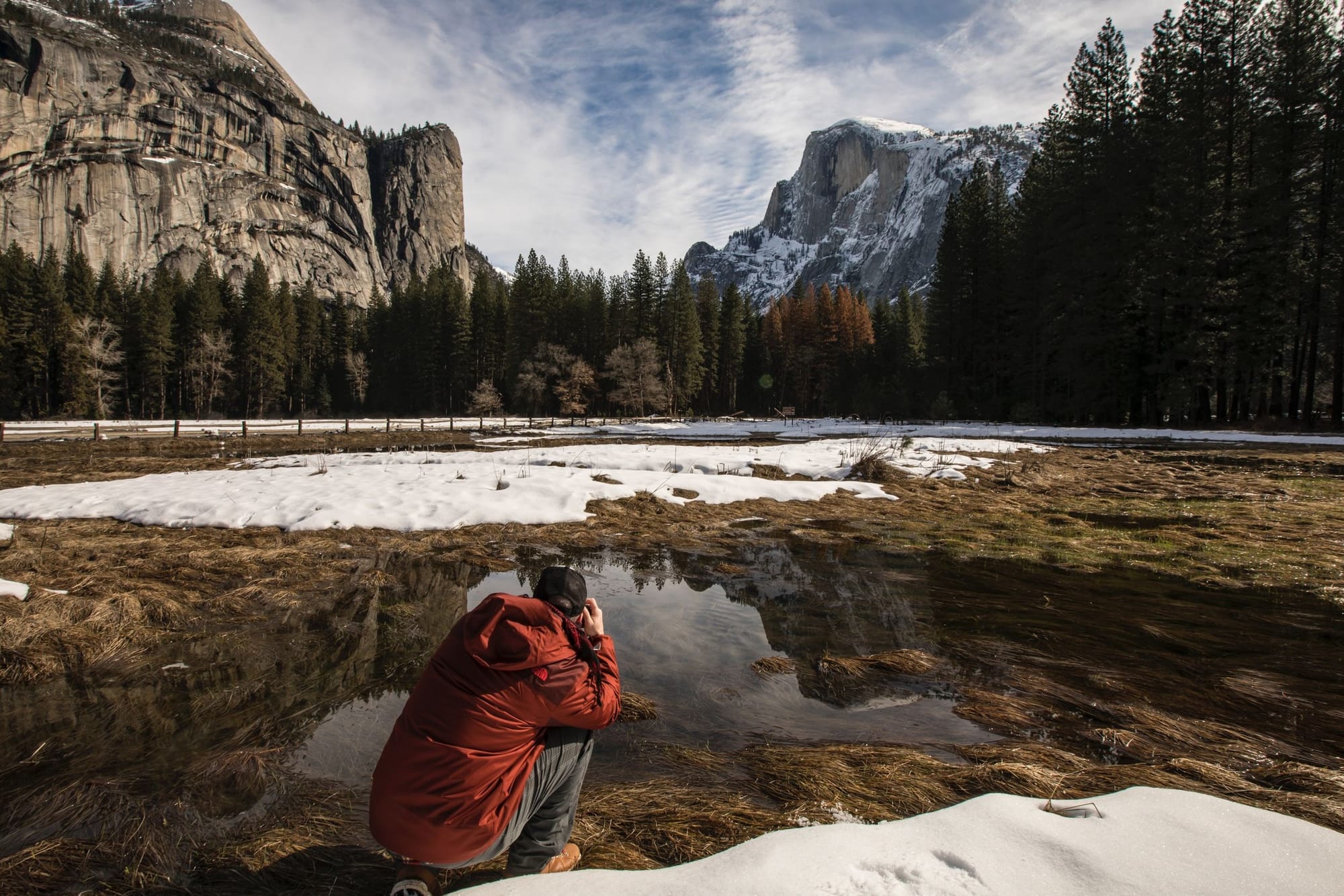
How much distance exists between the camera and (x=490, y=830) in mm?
2281

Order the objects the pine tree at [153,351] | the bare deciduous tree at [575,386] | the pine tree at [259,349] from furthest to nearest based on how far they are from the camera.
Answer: the pine tree at [259,349], the pine tree at [153,351], the bare deciduous tree at [575,386]

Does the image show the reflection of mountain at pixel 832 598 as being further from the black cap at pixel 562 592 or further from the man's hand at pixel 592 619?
the black cap at pixel 562 592

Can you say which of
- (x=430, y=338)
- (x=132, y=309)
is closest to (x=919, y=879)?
(x=430, y=338)

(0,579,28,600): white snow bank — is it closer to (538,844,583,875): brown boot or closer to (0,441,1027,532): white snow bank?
(0,441,1027,532): white snow bank

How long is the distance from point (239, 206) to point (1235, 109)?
143784mm

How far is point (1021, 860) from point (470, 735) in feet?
7.04

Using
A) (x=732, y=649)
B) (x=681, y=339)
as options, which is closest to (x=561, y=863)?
(x=732, y=649)

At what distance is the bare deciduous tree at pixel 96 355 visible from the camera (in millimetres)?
49219

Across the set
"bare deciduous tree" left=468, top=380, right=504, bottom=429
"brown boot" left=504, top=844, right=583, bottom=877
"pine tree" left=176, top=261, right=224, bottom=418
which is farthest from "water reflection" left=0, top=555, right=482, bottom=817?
"pine tree" left=176, top=261, right=224, bottom=418

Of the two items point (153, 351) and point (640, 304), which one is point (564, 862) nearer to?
point (640, 304)

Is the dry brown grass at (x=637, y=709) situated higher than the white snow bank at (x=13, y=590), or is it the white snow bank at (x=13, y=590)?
the white snow bank at (x=13, y=590)

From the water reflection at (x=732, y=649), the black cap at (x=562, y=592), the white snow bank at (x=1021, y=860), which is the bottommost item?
the water reflection at (x=732, y=649)

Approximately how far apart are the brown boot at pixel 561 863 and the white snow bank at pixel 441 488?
25.0 ft

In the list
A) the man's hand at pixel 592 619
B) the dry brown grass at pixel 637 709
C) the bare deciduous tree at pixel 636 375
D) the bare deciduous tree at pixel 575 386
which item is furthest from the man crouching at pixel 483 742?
the bare deciduous tree at pixel 575 386
